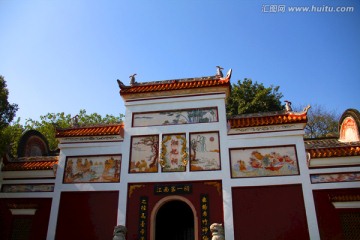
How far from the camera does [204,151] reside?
1055 cm

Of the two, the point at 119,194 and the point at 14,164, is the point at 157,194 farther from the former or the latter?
the point at 14,164

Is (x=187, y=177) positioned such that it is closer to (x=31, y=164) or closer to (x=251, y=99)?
(x=31, y=164)

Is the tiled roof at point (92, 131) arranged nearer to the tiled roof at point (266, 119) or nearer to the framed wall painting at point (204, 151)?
the framed wall painting at point (204, 151)

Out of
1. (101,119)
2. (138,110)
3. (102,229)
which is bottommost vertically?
(102,229)

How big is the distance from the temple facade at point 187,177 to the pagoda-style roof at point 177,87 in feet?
0.14

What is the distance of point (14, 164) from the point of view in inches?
460

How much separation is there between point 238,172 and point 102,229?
530cm

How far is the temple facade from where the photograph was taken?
9.34 metres

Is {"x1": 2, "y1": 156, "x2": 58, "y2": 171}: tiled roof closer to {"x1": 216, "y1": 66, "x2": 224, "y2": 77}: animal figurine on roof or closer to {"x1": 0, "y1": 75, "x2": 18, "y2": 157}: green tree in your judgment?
{"x1": 0, "y1": 75, "x2": 18, "y2": 157}: green tree

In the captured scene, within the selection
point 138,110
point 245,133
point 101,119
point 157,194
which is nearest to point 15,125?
point 101,119

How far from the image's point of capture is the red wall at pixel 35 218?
10508 mm

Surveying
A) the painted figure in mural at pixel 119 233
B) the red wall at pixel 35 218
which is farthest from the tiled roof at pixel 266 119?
the red wall at pixel 35 218

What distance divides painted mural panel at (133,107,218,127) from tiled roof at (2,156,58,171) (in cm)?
379

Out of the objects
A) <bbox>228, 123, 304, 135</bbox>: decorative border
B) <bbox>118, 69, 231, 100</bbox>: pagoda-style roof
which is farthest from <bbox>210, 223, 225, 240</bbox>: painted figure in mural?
<bbox>118, 69, 231, 100</bbox>: pagoda-style roof
